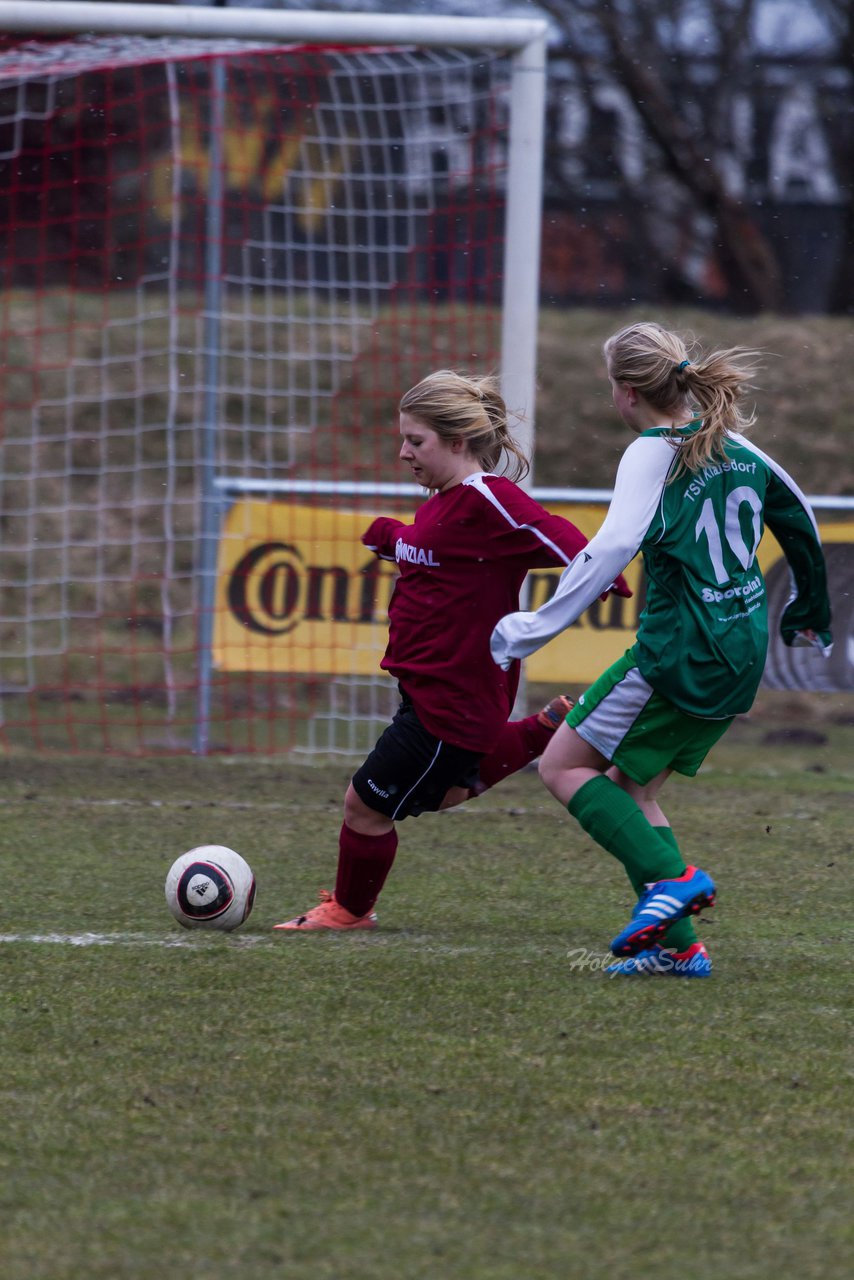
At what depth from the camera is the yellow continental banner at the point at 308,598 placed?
25.8ft

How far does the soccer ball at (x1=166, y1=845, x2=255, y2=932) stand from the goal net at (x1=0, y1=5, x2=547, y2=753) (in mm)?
3127

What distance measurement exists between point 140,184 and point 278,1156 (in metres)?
13.3

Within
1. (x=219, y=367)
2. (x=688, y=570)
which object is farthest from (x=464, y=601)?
(x=219, y=367)

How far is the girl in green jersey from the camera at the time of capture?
3633 mm

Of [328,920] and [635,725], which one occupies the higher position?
[635,725]

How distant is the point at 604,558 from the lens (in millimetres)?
3596

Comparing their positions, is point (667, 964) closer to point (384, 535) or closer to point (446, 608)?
point (446, 608)

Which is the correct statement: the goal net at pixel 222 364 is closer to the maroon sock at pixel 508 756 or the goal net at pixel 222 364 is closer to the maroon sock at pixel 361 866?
the maroon sock at pixel 508 756

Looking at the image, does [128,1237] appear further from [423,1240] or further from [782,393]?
Result: [782,393]

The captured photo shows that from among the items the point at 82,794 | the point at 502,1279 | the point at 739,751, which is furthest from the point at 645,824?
the point at 739,751

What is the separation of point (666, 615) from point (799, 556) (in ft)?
1.69

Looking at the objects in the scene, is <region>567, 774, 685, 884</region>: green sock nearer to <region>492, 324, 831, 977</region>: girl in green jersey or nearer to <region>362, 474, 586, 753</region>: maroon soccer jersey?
A: <region>492, 324, 831, 977</region>: girl in green jersey

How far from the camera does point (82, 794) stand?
632 centimetres

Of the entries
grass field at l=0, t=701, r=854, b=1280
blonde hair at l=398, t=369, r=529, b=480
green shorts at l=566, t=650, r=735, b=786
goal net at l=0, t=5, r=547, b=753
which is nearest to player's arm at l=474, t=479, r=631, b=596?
blonde hair at l=398, t=369, r=529, b=480
